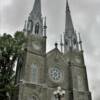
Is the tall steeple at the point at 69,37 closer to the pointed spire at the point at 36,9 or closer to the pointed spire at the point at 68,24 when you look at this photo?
the pointed spire at the point at 68,24

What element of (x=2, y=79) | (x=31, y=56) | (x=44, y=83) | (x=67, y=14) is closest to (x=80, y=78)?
(x=44, y=83)

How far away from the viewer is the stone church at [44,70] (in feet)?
72.1

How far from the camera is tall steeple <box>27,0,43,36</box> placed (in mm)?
28669

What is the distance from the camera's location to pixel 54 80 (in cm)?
2488

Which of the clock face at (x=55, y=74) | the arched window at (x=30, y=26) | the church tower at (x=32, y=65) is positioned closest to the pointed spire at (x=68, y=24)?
the church tower at (x=32, y=65)

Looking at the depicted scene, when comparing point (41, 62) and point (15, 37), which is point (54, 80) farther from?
point (15, 37)

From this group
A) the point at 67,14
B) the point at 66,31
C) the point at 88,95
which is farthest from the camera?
the point at 67,14

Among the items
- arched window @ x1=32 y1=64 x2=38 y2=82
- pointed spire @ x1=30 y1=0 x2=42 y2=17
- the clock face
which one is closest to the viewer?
arched window @ x1=32 y1=64 x2=38 y2=82

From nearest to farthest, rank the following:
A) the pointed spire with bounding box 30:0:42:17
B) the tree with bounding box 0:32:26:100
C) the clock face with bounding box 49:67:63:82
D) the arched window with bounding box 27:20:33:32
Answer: the tree with bounding box 0:32:26:100 < the clock face with bounding box 49:67:63:82 < the arched window with bounding box 27:20:33:32 < the pointed spire with bounding box 30:0:42:17

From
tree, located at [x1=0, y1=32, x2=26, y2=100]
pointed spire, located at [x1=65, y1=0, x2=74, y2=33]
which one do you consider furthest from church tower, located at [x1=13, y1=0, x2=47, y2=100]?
pointed spire, located at [x1=65, y1=0, x2=74, y2=33]

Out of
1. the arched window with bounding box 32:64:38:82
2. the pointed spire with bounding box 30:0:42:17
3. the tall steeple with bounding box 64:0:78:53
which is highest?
the pointed spire with bounding box 30:0:42:17

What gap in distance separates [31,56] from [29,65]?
1655 mm

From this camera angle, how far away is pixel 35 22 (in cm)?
2989

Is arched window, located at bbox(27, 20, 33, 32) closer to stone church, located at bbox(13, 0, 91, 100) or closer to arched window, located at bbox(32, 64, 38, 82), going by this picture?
stone church, located at bbox(13, 0, 91, 100)
